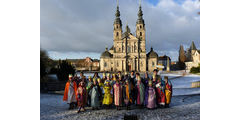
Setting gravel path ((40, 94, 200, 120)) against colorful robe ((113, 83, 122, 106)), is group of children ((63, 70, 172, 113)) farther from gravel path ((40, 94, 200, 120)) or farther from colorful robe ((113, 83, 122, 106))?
gravel path ((40, 94, 200, 120))

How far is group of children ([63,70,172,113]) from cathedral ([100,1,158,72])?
Answer: 1.51m

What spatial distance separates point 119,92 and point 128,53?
2.86 metres

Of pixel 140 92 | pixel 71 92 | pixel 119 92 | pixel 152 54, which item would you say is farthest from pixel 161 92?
pixel 71 92

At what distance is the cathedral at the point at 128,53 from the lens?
22.7 feet

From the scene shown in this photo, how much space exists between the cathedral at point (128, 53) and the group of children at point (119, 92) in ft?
4.95

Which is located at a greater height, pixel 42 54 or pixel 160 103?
pixel 42 54

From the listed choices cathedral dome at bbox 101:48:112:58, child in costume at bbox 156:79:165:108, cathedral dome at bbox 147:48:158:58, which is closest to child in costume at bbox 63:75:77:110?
cathedral dome at bbox 101:48:112:58

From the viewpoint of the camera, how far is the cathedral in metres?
6.93

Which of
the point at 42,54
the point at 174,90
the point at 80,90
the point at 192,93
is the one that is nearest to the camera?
the point at 80,90
